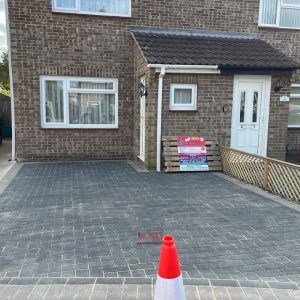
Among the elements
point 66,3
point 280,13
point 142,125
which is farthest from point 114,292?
point 280,13

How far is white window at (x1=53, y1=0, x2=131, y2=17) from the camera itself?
969 cm

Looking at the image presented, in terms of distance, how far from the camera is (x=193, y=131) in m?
9.25

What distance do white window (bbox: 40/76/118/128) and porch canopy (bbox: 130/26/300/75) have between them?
187 centimetres

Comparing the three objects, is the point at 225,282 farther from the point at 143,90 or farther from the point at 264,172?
the point at 143,90

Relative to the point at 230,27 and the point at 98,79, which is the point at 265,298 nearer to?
the point at 98,79

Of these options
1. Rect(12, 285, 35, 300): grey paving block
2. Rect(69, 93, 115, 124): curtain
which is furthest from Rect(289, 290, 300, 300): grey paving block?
Rect(69, 93, 115, 124): curtain

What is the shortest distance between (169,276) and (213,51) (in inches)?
323

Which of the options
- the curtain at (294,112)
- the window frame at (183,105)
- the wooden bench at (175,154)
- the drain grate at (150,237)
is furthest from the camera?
the curtain at (294,112)

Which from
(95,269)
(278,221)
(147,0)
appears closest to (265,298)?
(95,269)

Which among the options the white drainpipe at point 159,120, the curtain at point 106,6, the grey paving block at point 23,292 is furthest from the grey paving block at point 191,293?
the curtain at point 106,6

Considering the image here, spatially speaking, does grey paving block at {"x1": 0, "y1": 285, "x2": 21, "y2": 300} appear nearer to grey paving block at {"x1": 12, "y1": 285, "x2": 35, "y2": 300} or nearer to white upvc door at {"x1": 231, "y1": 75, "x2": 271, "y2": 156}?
grey paving block at {"x1": 12, "y1": 285, "x2": 35, "y2": 300}

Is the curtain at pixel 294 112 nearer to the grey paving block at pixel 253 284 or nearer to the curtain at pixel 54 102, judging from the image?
the curtain at pixel 54 102

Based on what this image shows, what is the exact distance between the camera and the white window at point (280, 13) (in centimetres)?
1117

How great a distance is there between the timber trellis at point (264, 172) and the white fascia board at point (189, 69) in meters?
2.18
